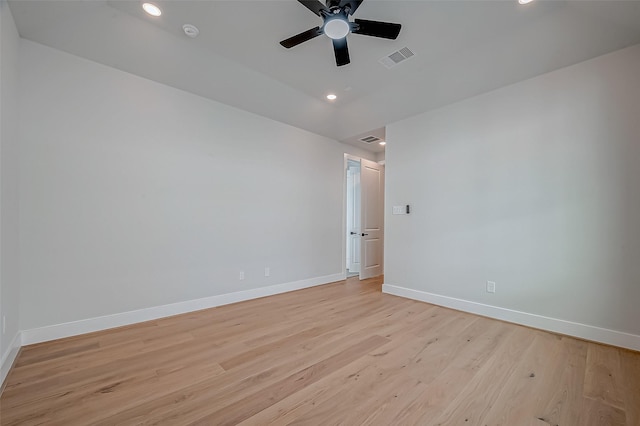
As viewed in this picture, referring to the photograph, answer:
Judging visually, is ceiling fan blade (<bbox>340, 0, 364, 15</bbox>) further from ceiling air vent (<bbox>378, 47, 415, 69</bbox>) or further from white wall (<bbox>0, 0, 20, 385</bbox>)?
white wall (<bbox>0, 0, 20, 385</bbox>)

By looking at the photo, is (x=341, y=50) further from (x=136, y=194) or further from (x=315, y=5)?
(x=136, y=194)

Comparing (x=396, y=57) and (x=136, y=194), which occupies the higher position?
(x=396, y=57)

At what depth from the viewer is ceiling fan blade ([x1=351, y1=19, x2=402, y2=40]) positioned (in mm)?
2197

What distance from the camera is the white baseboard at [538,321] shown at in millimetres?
2514

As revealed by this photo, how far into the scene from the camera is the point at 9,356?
211 cm

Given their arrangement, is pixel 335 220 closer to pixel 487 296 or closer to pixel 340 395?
pixel 487 296

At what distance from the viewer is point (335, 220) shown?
17.8 ft

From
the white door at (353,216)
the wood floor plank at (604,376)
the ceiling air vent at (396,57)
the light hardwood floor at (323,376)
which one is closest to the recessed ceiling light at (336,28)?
the ceiling air vent at (396,57)

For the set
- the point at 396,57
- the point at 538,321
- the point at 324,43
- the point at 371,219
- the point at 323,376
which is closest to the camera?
the point at 323,376

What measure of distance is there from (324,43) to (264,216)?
102 inches

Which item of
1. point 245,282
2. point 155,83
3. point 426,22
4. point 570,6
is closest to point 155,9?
point 155,83

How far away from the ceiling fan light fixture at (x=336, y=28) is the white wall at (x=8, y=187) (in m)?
2.49

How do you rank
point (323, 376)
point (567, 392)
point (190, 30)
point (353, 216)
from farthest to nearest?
1. point (353, 216)
2. point (190, 30)
3. point (323, 376)
4. point (567, 392)

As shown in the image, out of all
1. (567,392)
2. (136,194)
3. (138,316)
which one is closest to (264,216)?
(136,194)
